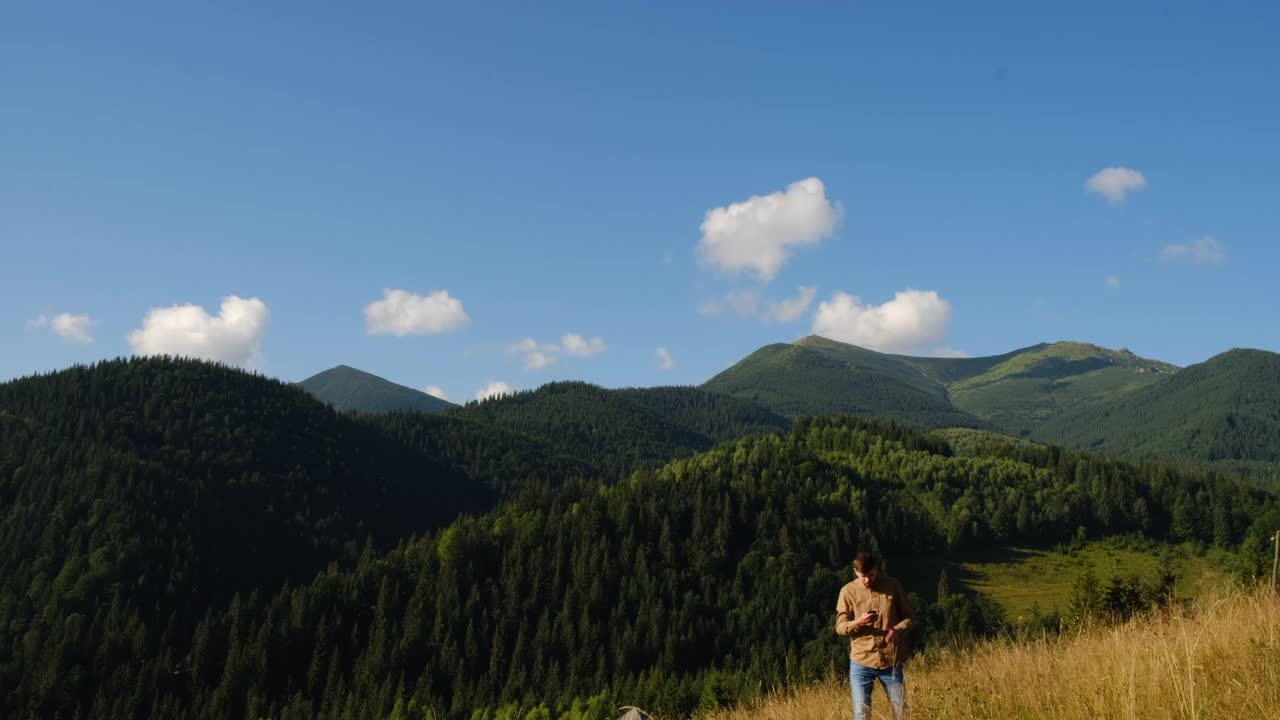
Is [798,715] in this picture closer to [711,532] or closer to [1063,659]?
[1063,659]

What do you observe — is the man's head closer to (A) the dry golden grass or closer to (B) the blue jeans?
(B) the blue jeans

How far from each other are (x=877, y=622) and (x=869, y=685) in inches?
37.2

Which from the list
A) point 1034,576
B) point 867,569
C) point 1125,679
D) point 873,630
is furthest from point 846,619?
point 1034,576

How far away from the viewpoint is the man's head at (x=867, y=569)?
13227 mm

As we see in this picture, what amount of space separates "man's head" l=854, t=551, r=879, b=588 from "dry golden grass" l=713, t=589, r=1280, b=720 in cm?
173

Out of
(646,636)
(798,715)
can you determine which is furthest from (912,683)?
(646,636)

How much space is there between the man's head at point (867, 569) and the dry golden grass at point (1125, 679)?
5.67ft

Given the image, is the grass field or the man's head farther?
the grass field

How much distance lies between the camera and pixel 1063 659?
1358 cm

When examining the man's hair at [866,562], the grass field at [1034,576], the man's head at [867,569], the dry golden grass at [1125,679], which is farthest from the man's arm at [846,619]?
the grass field at [1034,576]

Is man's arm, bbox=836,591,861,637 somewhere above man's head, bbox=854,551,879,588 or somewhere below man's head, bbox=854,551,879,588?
below

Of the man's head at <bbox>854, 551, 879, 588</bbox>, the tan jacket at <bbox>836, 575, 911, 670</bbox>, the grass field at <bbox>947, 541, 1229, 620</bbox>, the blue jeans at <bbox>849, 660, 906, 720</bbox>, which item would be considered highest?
the man's head at <bbox>854, 551, 879, 588</bbox>

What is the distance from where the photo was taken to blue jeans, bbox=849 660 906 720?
12656mm

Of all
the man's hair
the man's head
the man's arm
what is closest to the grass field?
the man's arm
